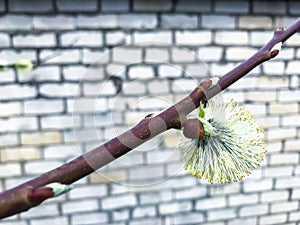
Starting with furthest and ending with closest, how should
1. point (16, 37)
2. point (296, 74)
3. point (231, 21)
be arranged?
point (296, 74) < point (231, 21) < point (16, 37)

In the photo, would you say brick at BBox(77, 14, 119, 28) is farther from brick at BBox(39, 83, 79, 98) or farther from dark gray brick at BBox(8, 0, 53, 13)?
brick at BBox(39, 83, 79, 98)

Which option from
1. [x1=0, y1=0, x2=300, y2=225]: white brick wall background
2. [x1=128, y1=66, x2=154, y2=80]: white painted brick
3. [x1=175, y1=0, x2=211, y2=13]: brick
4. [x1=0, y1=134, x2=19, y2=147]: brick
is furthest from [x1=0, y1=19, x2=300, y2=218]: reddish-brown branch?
[x1=0, y1=134, x2=19, y2=147]: brick

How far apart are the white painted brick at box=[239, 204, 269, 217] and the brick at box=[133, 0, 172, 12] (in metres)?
1.12

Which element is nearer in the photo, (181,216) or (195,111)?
(195,111)

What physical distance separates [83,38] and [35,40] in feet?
0.63

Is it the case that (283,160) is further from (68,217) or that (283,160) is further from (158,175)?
(158,175)

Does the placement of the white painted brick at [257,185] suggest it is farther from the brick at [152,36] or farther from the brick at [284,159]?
the brick at [152,36]

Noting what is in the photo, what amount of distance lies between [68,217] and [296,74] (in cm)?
131

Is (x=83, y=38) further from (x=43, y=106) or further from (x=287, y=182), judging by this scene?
(x=287, y=182)

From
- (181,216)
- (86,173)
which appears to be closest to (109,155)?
(86,173)

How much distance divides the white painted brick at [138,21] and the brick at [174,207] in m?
0.88

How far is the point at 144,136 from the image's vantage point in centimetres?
17

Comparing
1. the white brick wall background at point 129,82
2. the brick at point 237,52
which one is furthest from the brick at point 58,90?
the brick at point 237,52

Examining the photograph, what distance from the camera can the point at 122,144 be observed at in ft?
0.54
